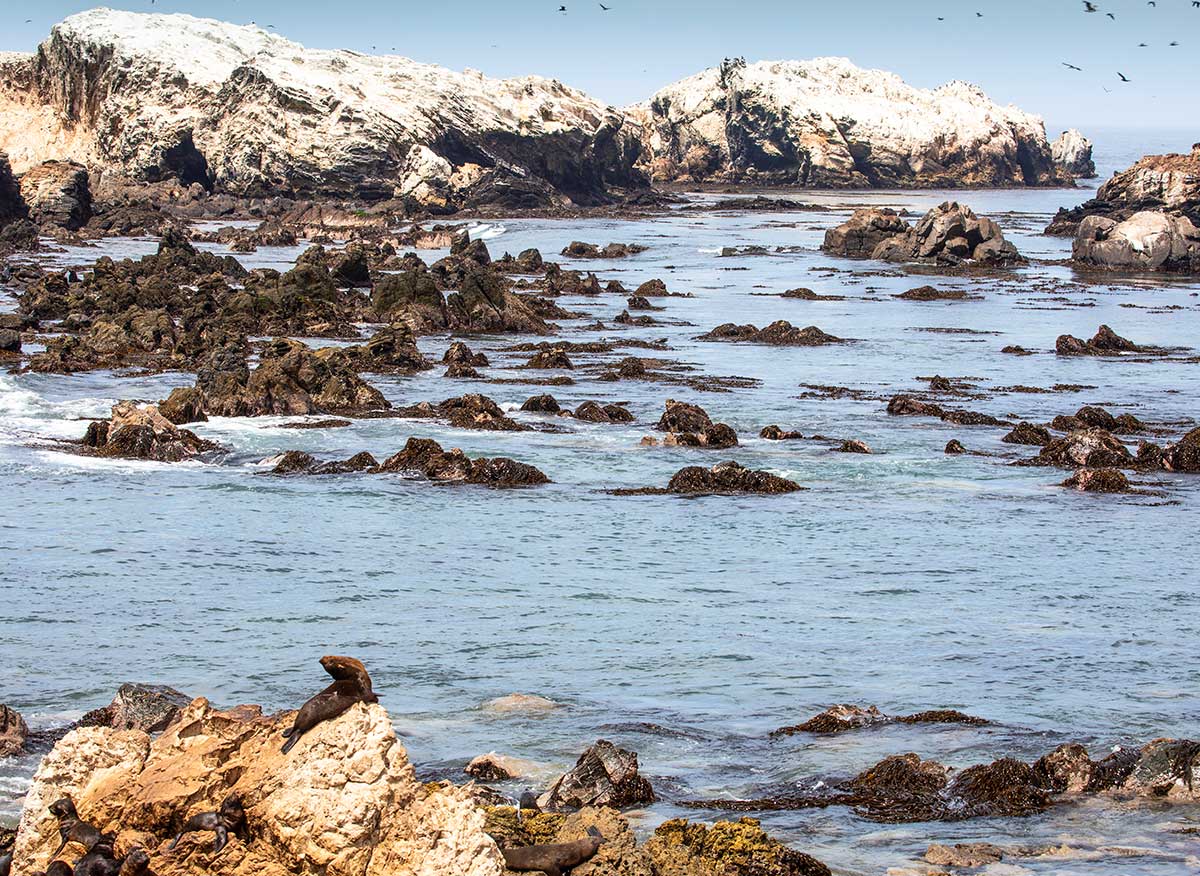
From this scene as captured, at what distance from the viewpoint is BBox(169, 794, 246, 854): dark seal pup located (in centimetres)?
732

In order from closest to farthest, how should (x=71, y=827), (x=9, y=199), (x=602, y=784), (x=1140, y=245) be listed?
(x=71, y=827), (x=602, y=784), (x=1140, y=245), (x=9, y=199)

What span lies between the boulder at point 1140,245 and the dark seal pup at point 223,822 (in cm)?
7522

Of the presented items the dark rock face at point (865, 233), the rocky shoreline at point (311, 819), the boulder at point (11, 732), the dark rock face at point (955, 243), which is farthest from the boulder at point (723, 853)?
the dark rock face at point (865, 233)

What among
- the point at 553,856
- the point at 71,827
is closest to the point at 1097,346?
the point at 553,856

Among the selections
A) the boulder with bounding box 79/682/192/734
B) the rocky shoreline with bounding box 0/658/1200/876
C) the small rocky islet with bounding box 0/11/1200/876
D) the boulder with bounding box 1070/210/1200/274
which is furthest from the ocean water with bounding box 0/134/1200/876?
the boulder with bounding box 1070/210/1200/274

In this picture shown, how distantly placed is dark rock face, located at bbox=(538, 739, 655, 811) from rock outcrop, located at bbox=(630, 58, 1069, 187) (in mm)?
165823

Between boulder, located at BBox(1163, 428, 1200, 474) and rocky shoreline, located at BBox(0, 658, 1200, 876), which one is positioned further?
boulder, located at BBox(1163, 428, 1200, 474)

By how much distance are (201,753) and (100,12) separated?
450 ft

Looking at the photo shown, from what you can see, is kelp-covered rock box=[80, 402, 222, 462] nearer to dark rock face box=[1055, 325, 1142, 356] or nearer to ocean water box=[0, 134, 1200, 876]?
ocean water box=[0, 134, 1200, 876]

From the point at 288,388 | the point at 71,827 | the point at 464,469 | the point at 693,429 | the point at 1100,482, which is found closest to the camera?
the point at 71,827

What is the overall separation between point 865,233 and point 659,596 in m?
67.3

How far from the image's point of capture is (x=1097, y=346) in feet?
147

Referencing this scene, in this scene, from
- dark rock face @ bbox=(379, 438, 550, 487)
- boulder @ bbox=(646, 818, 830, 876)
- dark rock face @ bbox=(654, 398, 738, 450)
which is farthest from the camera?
dark rock face @ bbox=(654, 398, 738, 450)

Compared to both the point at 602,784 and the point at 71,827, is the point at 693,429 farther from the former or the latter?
the point at 71,827
